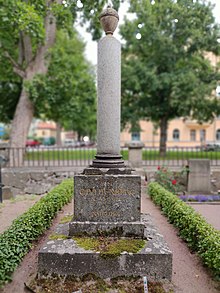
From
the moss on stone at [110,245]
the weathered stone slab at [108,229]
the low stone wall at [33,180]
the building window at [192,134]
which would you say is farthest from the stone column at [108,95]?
the building window at [192,134]

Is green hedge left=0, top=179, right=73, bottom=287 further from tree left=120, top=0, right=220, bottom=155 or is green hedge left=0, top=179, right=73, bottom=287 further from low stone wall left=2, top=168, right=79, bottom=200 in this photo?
tree left=120, top=0, right=220, bottom=155

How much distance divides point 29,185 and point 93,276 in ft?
25.0

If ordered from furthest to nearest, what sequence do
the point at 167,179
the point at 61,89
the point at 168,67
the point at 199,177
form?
the point at 168,67
the point at 61,89
the point at 199,177
the point at 167,179

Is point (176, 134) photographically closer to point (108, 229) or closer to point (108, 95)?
point (108, 95)

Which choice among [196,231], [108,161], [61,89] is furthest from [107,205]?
[61,89]

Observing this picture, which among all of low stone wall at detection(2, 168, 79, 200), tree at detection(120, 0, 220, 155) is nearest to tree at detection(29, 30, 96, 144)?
tree at detection(120, 0, 220, 155)

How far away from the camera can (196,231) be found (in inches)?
171

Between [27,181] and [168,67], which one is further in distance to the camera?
[168,67]

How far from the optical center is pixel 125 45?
16.9 metres

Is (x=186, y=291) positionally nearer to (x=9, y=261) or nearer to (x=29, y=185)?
(x=9, y=261)

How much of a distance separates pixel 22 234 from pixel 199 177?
7.71 m

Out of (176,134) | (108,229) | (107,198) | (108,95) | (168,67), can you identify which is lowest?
(108,229)

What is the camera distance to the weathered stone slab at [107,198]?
4.00m

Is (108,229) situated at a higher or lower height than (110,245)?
higher
